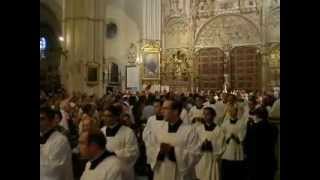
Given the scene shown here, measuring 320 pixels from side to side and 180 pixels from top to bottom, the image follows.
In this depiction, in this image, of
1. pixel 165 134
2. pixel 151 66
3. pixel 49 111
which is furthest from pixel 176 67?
pixel 49 111

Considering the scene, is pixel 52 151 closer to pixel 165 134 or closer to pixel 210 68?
pixel 165 134

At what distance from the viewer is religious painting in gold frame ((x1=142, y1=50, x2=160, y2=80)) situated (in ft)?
13.1

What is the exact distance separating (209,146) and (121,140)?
2.17ft

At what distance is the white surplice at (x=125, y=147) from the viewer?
150 inches

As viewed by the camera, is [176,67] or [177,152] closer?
[177,152]

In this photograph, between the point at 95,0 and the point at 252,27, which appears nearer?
the point at 252,27

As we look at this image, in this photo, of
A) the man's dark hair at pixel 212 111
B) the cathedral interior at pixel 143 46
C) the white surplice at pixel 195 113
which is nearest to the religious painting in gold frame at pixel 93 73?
the cathedral interior at pixel 143 46

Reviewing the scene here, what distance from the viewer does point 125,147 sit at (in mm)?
3896

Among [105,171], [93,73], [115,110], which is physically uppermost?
[93,73]
